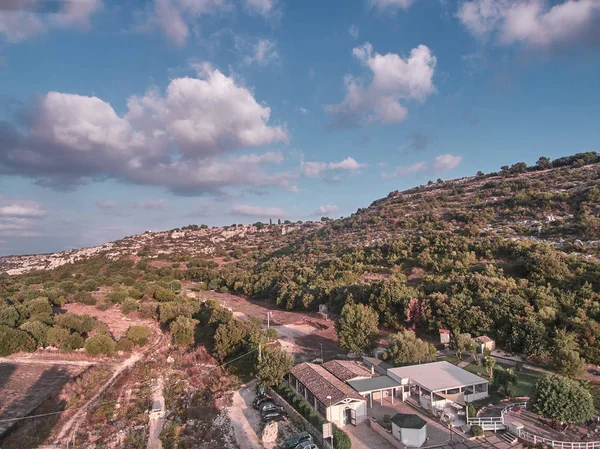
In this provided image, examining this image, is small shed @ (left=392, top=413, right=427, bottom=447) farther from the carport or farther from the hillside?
the hillside

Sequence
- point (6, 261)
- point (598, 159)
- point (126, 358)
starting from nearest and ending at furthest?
point (126, 358)
point (598, 159)
point (6, 261)

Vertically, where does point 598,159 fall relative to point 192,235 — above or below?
above

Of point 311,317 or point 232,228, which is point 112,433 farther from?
point 232,228

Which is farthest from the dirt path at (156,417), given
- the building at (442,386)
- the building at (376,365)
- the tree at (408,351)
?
the tree at (408,351)

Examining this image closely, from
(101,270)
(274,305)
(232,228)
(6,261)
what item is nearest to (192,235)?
(232,228)

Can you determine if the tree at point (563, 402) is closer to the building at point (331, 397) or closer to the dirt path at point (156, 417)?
the building at point (331, 397)
